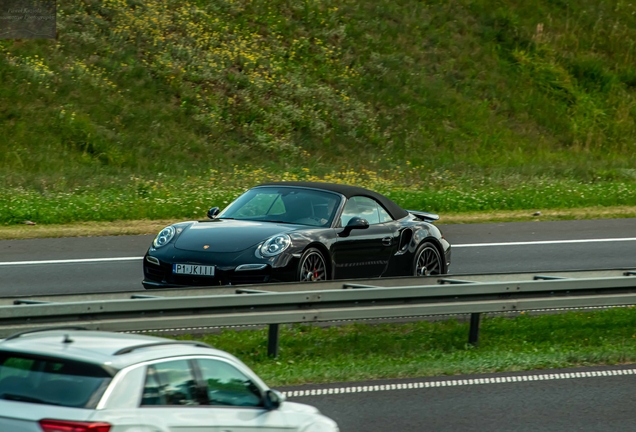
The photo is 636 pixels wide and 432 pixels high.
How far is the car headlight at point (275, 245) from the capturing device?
11.7 m

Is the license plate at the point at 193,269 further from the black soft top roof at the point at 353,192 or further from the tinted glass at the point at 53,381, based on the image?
the tinted glass at the point at 53,381

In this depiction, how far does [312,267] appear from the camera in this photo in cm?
1213

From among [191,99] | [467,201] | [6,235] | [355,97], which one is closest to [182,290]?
[6,235]

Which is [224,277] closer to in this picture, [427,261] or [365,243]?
[365,243]

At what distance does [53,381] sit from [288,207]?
8025mm

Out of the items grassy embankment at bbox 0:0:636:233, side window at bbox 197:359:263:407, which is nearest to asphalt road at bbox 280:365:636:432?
side window at bbox 197:359:263:407

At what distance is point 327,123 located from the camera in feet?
107

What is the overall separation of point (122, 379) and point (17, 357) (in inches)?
21.7

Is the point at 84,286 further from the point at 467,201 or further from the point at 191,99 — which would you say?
the point at 191,99

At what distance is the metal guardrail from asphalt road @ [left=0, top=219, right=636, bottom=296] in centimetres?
427

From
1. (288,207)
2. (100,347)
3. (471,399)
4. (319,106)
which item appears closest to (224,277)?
(288,207)

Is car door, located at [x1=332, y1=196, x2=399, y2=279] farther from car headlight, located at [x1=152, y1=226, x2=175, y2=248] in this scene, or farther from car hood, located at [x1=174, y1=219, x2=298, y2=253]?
car headlight, located at [x1=152, y1=226, x2=175, y2=248]

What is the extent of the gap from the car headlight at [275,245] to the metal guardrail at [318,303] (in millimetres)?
1205

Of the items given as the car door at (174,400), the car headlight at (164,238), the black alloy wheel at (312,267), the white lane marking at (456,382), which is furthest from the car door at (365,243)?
the car door at (174,400)
